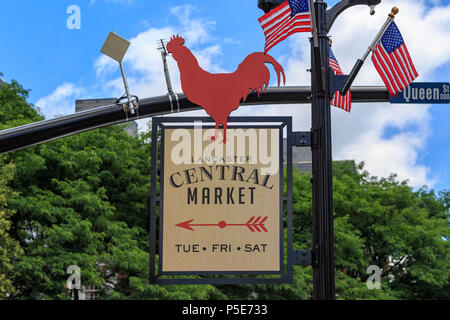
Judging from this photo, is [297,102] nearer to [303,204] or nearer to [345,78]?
[345,78]

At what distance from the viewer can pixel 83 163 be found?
23969mm

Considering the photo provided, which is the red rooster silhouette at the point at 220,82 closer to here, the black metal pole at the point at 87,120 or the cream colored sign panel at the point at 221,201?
the cream colored sign panel at the point at 221,201

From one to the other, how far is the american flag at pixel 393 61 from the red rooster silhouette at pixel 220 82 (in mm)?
1304

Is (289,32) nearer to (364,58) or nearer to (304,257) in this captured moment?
(364,58)

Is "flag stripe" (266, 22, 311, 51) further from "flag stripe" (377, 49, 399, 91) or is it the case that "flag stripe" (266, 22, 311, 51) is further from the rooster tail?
"flag stripe" (377, 49, 399, 91)

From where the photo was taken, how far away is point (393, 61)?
695cm

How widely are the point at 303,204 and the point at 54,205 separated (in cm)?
1079

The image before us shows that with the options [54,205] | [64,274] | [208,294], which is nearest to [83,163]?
[54,205]

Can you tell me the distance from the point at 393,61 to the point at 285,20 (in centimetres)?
141
